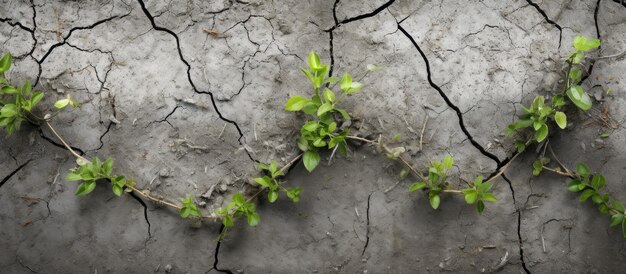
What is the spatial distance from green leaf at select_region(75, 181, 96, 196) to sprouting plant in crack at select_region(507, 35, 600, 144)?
7.28 ft

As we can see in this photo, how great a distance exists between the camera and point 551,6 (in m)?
3.32

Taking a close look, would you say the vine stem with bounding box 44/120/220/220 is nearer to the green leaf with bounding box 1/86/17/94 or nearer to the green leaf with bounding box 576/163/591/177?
the green leaf with bounding box 1/86/17/94

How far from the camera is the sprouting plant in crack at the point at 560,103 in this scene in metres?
3.02

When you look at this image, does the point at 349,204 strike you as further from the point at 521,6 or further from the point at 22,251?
the point at 22,251

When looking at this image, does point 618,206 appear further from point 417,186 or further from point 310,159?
point 310,159

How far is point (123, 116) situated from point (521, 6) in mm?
2300

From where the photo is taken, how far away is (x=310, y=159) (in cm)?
310

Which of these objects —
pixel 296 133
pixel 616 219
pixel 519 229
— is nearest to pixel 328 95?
pixel 296 133

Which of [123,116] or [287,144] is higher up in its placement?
[123,116]

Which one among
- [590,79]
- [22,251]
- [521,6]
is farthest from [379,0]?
[22,251]

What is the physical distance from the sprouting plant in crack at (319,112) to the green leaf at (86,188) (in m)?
1.10

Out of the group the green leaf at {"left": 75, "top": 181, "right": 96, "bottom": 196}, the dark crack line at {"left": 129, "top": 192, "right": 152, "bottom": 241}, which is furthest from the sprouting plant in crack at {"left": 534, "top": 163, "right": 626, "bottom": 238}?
the green leaf at {"left": 75, "top": 181, "right": 96, "bottom": 196}

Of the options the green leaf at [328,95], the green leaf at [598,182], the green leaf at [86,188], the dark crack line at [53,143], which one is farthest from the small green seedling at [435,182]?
the dark crack line at [53,143]

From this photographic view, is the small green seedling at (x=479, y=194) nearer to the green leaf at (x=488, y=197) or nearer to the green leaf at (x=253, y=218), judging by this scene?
the green leaf at (x=488, y=197)
